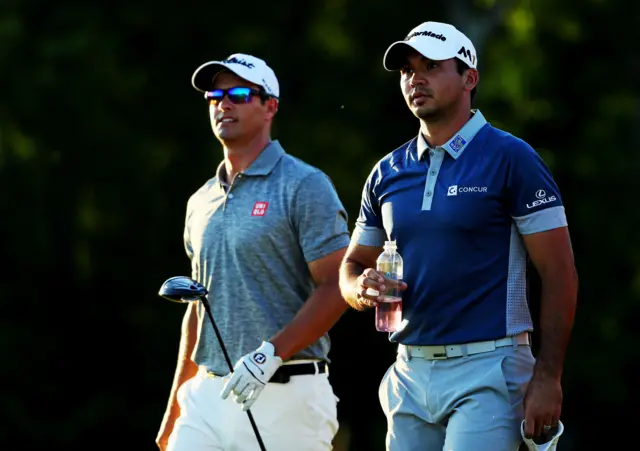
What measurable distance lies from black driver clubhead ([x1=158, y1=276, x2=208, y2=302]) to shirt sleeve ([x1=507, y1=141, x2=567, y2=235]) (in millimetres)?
1618

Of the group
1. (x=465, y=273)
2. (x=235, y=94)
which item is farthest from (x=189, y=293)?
(x=465, y=273)

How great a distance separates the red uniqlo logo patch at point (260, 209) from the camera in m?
6.75

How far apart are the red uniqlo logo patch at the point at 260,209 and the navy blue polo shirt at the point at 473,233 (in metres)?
1.30

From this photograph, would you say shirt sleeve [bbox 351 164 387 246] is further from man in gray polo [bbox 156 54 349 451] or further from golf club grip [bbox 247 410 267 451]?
golf club grip [bbox 247 410 267 451]

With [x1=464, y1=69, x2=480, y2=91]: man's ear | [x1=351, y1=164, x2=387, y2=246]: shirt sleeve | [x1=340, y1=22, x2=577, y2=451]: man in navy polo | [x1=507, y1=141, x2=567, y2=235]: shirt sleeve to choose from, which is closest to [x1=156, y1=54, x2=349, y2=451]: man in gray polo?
[x1=351, y1=164, x2=387, y2=246]: shirt sleeve

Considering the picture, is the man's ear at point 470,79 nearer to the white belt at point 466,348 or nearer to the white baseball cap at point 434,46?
the white baseball cap at point 434,46

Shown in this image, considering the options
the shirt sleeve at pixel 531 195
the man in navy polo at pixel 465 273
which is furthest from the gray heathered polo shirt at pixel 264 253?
the shirt sleeve at pixel 531 195

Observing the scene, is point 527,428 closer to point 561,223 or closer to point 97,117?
point 561,223

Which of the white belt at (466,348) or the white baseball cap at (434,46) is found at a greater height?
the white baseball cap at (434,46)

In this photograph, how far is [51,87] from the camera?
2194cm

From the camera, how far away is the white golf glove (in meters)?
6.34

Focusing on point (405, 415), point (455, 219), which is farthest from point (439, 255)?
point (405, 415)

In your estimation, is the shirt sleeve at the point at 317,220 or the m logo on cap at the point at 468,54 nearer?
the m logo on cap at the point at 468,54

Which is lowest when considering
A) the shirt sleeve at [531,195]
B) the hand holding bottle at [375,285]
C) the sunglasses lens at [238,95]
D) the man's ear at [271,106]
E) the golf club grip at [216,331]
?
the golf club grip at [216,331]
